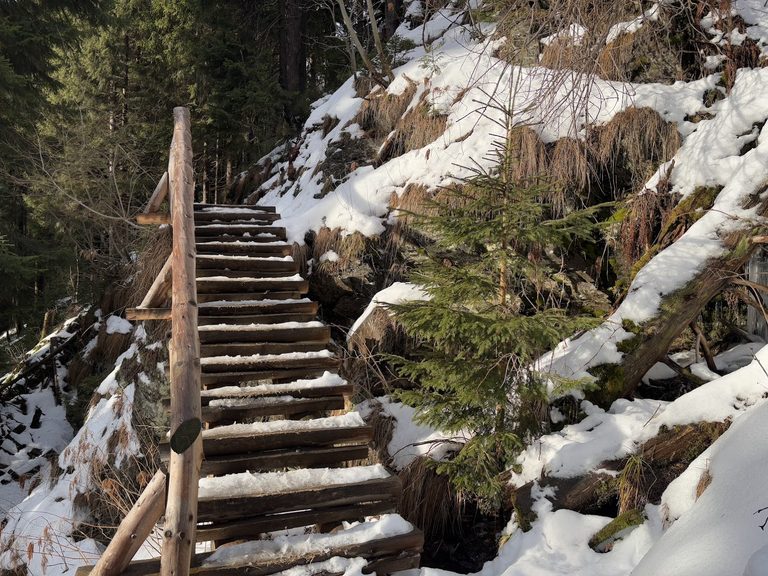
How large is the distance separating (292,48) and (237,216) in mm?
6597

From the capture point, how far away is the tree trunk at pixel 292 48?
12.2m

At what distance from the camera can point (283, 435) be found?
12.3 feet

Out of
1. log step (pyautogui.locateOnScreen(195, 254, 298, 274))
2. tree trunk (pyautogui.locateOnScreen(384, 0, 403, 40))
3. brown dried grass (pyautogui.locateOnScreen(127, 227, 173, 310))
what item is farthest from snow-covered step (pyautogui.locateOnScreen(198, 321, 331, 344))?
tree trunk (pyautogui.locateOnScreen(384, 0, 403, 40))

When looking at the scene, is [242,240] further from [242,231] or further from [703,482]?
[703,482]

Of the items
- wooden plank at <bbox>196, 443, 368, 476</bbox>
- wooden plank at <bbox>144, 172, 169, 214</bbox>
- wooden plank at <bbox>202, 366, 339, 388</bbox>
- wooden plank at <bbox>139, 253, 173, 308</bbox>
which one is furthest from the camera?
wooden plank at <bbox>144, 172, 169, 214</bbox>

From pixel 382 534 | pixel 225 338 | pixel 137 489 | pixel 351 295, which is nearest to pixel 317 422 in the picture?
pixel 382 534

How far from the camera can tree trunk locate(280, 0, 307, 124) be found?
12.2 metres

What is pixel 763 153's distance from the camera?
4.40 metres

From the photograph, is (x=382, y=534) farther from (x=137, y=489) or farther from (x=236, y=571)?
(x=137, y=489)

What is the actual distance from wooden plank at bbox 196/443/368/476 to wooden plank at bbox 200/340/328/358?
1243 mm

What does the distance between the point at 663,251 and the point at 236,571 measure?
12.8ft

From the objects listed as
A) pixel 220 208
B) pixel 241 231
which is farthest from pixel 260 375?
pixel 220 208

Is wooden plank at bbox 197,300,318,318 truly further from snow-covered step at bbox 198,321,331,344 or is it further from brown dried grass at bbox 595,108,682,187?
brown dried grass at bbox 595,108,682,187

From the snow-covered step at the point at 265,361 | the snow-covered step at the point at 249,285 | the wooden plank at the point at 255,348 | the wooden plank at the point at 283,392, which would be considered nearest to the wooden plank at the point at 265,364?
the snow-covered step at the point at 265,361
